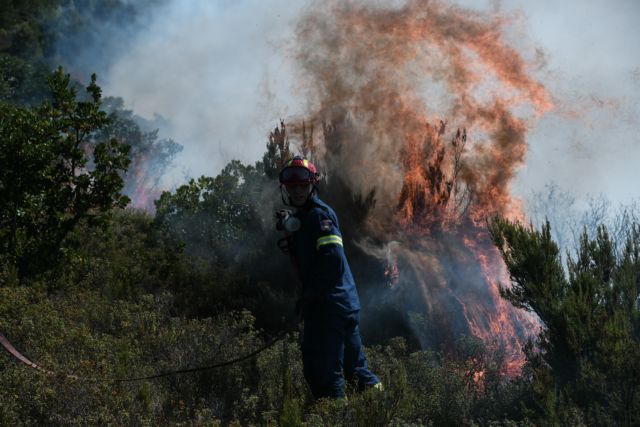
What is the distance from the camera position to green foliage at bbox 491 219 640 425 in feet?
13.6

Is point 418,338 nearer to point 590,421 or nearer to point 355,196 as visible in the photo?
point 355,196

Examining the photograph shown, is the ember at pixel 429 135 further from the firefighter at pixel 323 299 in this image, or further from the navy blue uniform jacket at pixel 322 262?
the navy blue uniform jacket at pixel 322 262

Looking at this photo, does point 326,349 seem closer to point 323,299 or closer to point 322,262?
point 323,299

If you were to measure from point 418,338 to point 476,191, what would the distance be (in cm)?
307

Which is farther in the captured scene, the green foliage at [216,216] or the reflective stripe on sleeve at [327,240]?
the green foliage at [216,216]

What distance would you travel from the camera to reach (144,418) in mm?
4156

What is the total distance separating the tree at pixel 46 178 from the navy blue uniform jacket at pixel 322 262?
11.9 ft

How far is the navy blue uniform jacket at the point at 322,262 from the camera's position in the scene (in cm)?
435

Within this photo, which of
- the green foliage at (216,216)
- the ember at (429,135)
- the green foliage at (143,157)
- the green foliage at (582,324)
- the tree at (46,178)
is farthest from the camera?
the green foliage at (143,157)

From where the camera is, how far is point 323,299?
4402 millimetres

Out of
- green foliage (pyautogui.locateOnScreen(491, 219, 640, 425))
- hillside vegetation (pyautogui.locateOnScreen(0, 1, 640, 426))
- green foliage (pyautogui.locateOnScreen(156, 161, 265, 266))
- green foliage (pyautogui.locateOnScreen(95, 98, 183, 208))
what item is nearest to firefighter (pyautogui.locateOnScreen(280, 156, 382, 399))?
hillside vegetation (pyautogui.locateOnScreen(0, 1, 640, 426))

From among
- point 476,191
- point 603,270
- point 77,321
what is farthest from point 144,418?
point 476,191

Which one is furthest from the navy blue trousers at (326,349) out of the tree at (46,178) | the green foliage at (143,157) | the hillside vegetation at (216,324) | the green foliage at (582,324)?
the green foliage at (143,157)

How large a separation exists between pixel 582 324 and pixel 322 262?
198 centimetres
